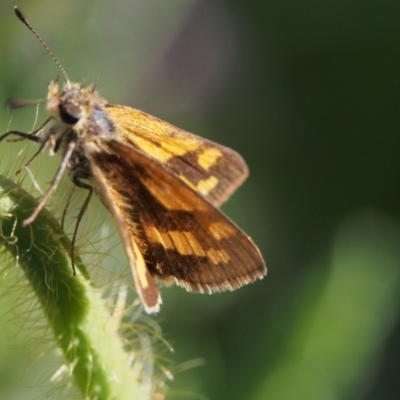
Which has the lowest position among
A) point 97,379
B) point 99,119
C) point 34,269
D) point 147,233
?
point 97,379

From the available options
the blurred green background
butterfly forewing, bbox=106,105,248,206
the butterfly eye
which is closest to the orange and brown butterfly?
the butterfly eye

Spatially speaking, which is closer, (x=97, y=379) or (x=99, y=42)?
(x=97, y=379)

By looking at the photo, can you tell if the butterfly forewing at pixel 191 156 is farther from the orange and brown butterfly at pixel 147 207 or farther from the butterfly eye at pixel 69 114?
the butterfly eye at pixel 69 114

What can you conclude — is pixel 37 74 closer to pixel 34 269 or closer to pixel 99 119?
pixel 99 119

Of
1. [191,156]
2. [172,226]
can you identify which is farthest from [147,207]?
[191,156]

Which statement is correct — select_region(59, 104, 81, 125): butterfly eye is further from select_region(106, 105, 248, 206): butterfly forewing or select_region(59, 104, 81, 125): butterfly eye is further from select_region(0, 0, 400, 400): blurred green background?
select_region(0, 0, 400, 400): blurred green background

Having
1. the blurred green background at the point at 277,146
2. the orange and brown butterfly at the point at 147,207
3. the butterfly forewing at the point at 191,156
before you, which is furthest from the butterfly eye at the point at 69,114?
the blurred green background at the point at 277,146

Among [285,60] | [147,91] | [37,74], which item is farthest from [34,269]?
[285,60]

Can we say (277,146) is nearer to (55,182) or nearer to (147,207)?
(147,207)
